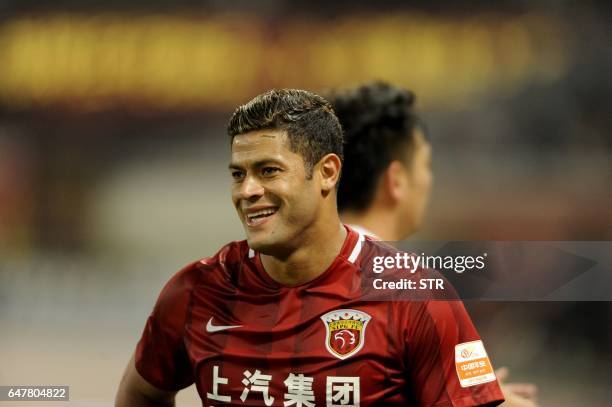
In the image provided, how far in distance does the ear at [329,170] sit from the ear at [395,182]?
0.45 metres

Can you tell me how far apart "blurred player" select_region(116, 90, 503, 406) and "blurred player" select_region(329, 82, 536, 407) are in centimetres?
34

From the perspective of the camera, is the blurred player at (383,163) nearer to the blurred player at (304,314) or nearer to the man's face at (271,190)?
the blurred player at (304,314)

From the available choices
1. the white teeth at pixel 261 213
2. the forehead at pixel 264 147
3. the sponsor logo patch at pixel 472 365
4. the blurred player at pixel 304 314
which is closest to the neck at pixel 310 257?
the blurred player at pixel 304 314

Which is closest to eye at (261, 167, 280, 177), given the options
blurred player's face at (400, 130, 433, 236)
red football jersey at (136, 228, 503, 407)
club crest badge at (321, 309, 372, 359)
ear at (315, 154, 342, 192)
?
ear at (315, 154, 342, 192)

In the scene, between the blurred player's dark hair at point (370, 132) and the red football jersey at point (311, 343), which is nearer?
the red football jersey at point (311, 343)

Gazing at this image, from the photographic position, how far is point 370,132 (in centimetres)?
240

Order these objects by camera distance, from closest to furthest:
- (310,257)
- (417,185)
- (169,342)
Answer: (310,257), (169,342), (417,185)

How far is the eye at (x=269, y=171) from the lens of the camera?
6.24 feet

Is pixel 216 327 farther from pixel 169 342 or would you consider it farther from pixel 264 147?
pixel 264 147

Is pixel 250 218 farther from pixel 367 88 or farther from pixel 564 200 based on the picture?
pixel 564 200

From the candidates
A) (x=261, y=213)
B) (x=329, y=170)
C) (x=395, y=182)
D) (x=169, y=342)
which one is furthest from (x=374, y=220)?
(x=169, y=342)

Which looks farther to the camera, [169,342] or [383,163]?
[383,163]

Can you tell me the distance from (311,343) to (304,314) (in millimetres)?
75

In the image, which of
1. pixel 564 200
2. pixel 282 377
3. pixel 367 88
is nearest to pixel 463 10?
pixel 367 88
